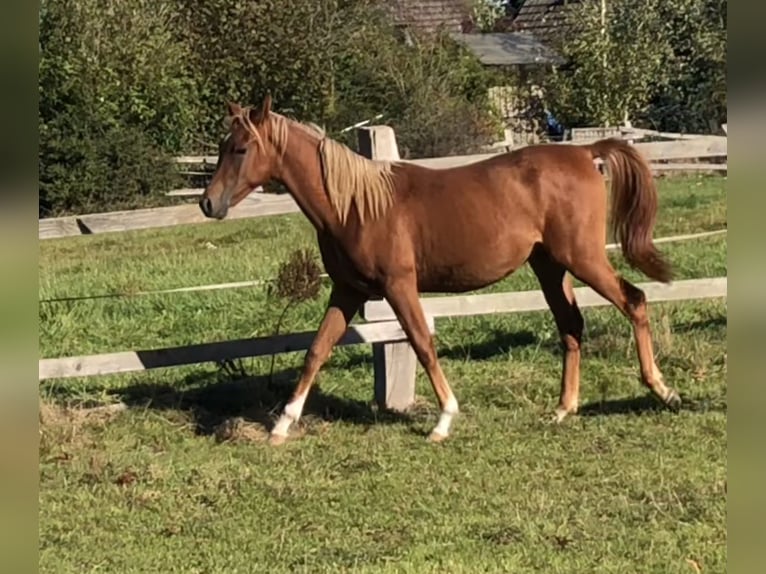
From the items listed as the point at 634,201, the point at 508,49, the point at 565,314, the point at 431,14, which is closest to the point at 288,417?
the point at 565,314

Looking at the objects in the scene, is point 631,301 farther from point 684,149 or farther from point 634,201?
point 684,149

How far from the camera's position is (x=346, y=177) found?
510 centimetres

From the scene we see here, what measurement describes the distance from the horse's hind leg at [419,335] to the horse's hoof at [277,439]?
74 centimetres

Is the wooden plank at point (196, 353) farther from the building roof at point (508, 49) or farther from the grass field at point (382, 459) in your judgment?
the building roof at point (508, 49)

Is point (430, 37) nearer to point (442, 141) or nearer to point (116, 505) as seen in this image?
point (442, 141)

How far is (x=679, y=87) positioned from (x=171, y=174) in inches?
444

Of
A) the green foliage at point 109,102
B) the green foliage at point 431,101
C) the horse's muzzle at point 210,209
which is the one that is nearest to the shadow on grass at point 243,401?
the horse's muzzle at point 210,209

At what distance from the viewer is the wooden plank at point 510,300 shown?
5.72m

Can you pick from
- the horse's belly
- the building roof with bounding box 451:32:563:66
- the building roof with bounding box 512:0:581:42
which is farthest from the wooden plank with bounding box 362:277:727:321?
the building roof with bounding box 512:0:581:42

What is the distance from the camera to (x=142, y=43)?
18031 mm

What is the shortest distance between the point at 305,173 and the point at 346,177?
215 millimetres
